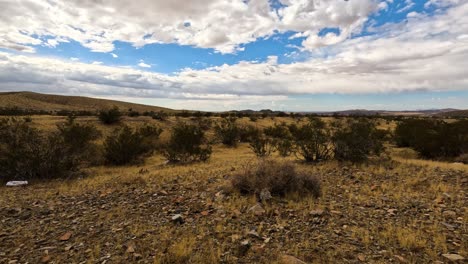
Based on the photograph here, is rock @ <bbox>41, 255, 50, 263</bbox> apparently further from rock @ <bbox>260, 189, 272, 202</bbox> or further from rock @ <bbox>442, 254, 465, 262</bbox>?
rock @ <bbox>442, 254, 465, 262</bbox>

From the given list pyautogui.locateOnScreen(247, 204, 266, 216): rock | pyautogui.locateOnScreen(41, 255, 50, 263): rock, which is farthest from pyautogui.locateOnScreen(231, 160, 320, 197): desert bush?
pyautogui.locateOnScreen(41, 255, 50, 263): rock

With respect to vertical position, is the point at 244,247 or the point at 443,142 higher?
the point at 443,142

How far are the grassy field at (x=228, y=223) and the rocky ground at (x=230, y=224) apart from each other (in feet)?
0.07

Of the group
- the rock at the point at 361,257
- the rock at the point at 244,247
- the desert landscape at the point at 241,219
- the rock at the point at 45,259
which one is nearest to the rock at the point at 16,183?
the desert landscape at the point at 241,219

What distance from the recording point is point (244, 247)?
183 inches

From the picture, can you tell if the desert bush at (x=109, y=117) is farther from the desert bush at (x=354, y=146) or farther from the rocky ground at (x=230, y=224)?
the desert bush at (x=354, y=146)

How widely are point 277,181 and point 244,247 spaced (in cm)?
293

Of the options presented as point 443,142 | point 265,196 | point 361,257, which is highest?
point 443,142

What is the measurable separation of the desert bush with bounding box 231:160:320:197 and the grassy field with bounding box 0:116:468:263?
1.08 feet

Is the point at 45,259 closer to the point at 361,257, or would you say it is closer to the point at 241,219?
the point at 241,219

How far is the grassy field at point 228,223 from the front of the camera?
450cm

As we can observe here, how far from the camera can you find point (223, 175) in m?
9.80

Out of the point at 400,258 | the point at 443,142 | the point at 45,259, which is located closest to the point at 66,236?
the point at 45,259

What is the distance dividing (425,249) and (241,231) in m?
2.98
